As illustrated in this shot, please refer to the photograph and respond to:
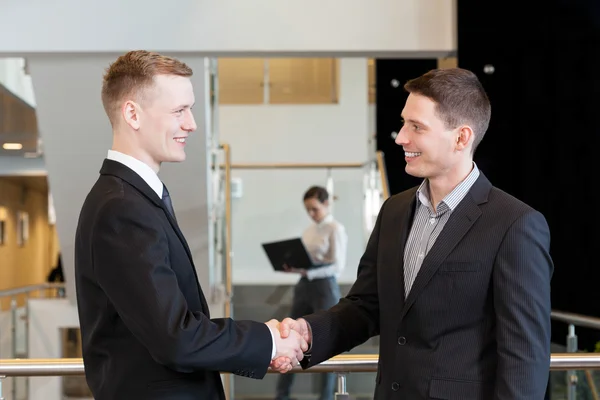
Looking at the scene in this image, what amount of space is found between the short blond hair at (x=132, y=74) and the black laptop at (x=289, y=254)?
478 centimetres

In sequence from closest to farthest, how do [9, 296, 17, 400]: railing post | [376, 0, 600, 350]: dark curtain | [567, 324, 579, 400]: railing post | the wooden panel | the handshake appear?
the handshake, [567, 324, 579, 400]: railing post, [376, 0, 600, 350]: dark curtain, [9, 296, 17, 400]: railing post, the wooden panel

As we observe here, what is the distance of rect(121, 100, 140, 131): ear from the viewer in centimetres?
210

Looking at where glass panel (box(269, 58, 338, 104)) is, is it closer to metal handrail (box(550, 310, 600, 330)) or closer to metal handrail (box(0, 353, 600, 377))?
metal handrail (box(550, 310, 600, 330))

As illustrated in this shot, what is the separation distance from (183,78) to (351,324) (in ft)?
2.73

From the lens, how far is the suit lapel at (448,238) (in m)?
2.16

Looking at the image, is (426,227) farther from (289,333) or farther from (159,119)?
(159,119)

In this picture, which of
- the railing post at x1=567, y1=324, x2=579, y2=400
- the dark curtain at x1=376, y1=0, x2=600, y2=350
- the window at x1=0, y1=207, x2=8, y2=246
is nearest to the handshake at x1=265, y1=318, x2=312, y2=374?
the railing post at x1=567, y1=324, x2=579, y2=400

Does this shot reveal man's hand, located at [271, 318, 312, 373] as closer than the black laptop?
Yes

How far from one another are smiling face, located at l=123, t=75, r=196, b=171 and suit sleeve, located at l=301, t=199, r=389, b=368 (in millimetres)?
642

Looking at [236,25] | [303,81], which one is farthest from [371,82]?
[236,25]

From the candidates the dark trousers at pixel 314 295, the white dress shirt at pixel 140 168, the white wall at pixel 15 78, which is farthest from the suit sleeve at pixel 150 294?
the white wall at pixel 15 78

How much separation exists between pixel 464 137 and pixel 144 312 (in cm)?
90

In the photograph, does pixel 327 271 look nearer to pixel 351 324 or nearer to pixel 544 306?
pixel 351 324

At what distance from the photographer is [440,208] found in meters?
2.28
